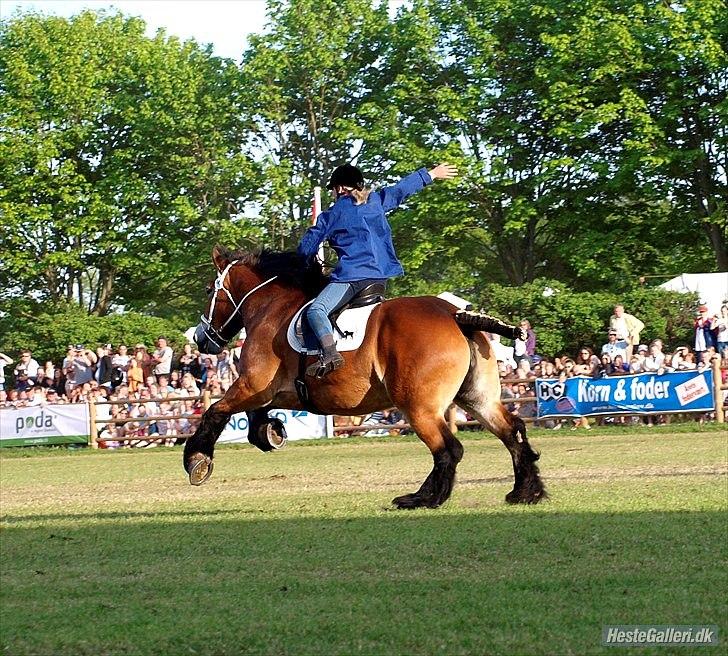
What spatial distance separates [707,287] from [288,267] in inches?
824

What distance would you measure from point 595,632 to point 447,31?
39.0 metres

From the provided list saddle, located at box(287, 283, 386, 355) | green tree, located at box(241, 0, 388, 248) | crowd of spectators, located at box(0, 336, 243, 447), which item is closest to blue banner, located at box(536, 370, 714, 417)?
crowd of spectators, located at box(0, 336, 243, 447)

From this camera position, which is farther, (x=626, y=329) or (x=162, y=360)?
(x=162, y=360)

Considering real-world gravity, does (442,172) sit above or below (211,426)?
above

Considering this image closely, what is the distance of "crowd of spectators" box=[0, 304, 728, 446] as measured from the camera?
26.1 metres

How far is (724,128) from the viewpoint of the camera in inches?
1533

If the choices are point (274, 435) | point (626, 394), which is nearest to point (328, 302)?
point (274, 435)

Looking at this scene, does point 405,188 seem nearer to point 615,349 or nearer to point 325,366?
point 325,366

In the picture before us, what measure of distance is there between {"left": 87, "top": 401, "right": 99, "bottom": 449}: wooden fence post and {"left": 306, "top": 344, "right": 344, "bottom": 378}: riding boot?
18.8 meters

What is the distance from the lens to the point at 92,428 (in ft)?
96.0

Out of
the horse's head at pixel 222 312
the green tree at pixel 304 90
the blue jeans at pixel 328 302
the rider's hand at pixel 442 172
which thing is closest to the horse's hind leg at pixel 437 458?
the blue jeans at pixel 328 302

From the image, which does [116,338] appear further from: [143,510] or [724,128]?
[143,510]

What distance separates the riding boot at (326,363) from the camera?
1104 centimetres

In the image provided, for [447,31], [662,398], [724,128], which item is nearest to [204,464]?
[662,398]
